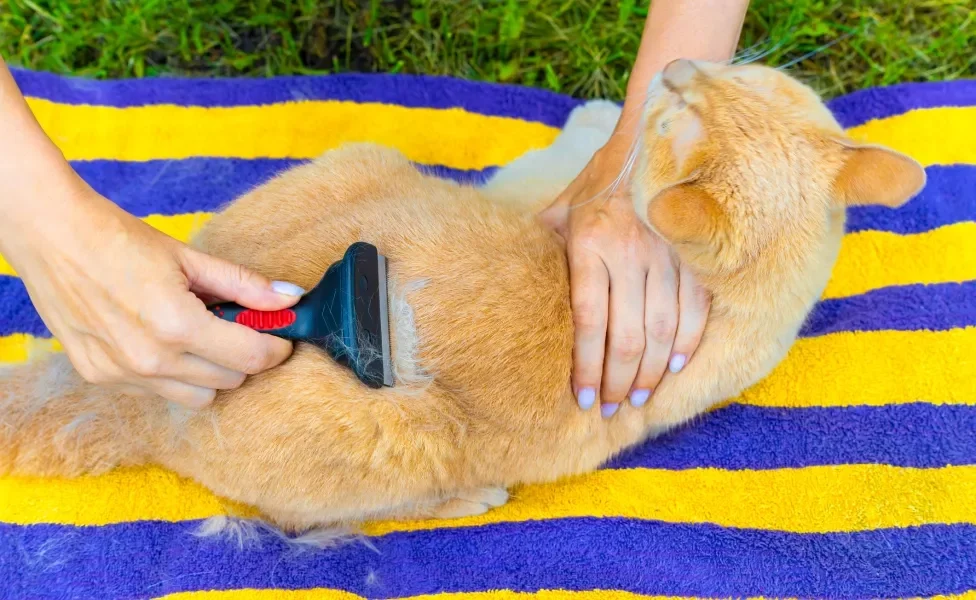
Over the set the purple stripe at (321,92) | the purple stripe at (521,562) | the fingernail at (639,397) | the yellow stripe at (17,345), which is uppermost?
the purple stripe at (321,92)

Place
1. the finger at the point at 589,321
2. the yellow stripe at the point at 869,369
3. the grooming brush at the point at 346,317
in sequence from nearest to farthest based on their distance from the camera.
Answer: the grooming brush at the point at 346,317 → the finger at the point at 589,321 → the yellow stripe at the point at 869,369

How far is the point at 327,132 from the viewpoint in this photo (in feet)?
8.36

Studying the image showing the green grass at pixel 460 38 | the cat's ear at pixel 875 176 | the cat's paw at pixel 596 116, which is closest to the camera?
the cat's ear at pixel 875 176

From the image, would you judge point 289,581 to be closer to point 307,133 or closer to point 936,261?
point 307,133

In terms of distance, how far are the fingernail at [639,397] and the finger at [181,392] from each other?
1099 millimetres

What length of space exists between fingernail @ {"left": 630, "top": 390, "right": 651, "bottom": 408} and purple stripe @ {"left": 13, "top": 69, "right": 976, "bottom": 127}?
1.30 metres

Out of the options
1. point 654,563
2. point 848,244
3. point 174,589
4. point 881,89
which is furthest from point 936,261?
point 174,589

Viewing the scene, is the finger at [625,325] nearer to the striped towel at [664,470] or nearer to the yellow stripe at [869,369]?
the striped towel at [664,470]

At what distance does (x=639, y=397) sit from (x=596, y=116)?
4.05ft

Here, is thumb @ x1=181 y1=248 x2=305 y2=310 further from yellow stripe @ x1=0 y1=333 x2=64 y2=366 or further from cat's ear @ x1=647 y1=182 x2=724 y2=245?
yellow stripe @ x1=0 y1=333 x2=64 y2=366

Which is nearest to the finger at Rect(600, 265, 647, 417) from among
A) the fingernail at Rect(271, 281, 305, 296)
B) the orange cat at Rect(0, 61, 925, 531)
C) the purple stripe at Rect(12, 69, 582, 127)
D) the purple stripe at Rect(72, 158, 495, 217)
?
the orange cat at Rect(0, 61, 925, 531)

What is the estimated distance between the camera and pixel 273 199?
1785mm

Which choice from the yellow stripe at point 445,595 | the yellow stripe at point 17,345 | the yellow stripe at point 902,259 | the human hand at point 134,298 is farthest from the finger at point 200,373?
the yellow stripe at point 902,259

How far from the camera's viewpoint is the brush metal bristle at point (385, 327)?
1.51m
